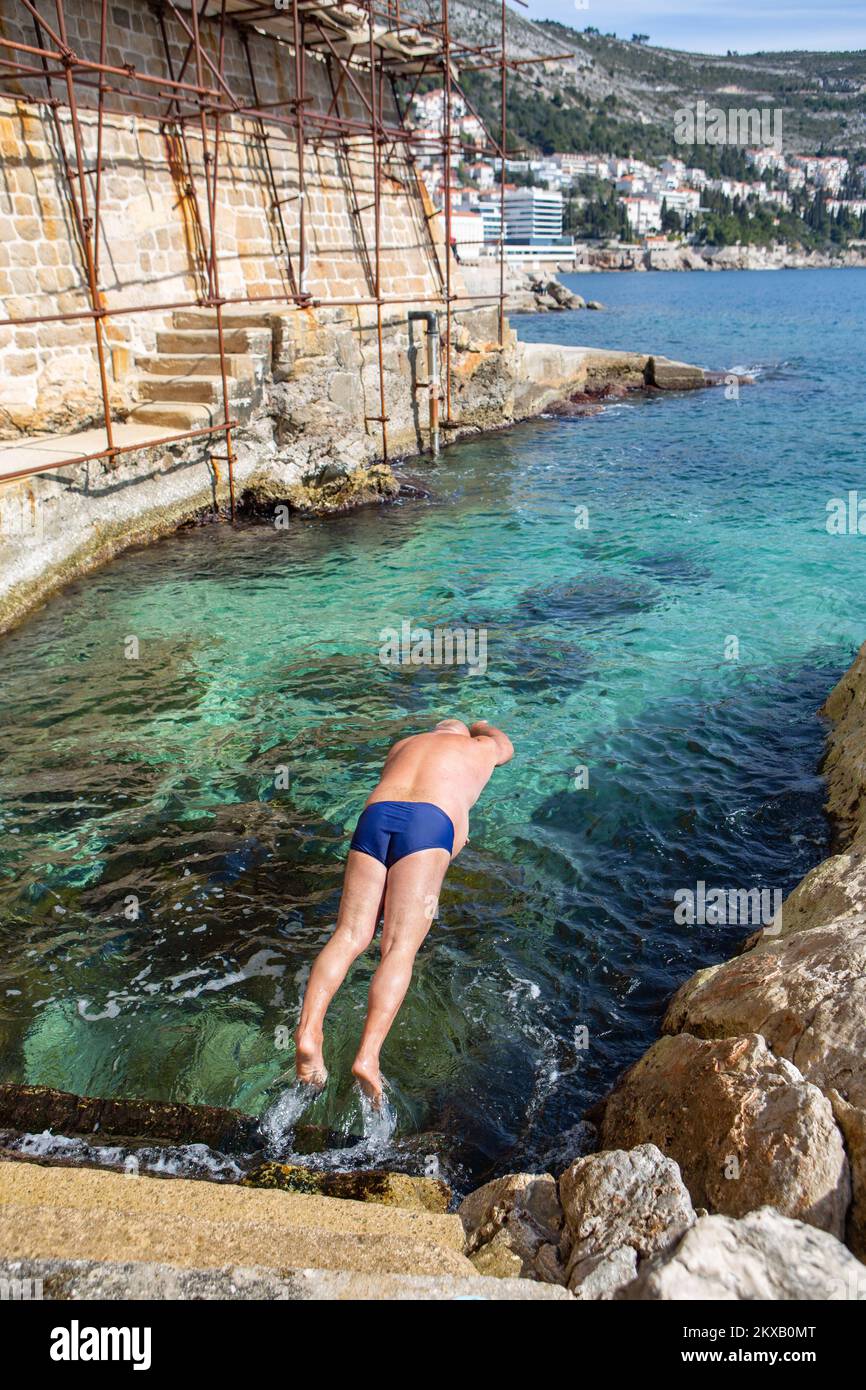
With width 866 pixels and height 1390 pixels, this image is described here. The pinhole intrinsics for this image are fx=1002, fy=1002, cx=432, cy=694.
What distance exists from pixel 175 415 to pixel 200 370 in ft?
3.36

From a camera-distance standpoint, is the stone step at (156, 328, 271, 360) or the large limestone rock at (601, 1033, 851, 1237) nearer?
the large limestone rock at (601, 1033, 851, 1237)

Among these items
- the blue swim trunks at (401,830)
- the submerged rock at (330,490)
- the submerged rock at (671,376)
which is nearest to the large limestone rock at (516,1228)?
the blue swim trunks at (401,830)

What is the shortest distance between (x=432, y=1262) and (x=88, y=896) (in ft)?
12.1

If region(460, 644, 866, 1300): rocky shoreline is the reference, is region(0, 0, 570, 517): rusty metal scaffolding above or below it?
above

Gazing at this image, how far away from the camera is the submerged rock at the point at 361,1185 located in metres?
3.47

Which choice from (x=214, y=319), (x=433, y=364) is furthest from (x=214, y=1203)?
(x=433, y=364)

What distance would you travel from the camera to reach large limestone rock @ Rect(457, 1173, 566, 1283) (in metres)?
2.86

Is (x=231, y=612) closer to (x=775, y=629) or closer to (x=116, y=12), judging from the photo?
(x=775, y=629)

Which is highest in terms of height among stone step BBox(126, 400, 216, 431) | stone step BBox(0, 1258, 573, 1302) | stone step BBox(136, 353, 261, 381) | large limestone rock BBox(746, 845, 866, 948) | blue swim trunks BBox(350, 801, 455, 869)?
stone step BBox(136, 353, 261, 381)

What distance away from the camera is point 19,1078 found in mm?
4430

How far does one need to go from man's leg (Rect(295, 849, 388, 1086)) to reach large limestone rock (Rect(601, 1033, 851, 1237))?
1.21 m

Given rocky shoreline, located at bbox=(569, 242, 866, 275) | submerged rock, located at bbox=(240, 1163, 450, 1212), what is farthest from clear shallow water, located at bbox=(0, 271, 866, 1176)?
rocky shoreline, located at bbox=(569, 242, 866, 275)

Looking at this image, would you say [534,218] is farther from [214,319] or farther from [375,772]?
[375,772]

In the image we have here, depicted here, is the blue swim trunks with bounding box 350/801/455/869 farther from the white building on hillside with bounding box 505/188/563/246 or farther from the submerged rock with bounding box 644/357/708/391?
the white building on hillside with bounding box 505/188/563/246
